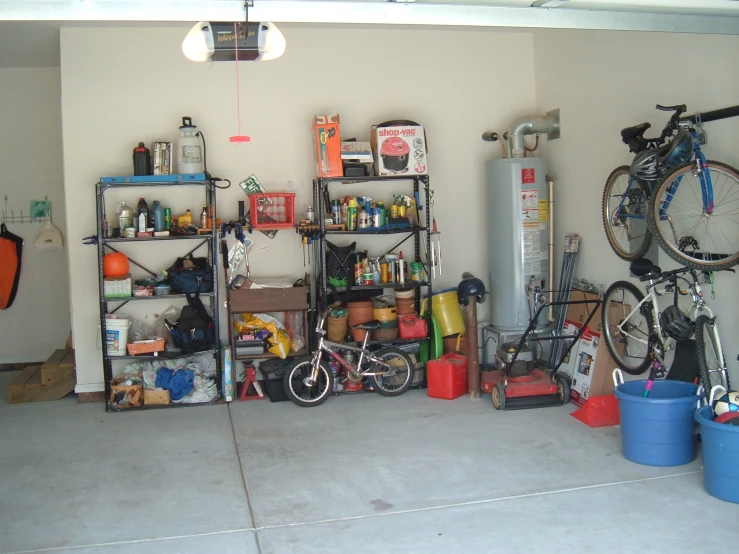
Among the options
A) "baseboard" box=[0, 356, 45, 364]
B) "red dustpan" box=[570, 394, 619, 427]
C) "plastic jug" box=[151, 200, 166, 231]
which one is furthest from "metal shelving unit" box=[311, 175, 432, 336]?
"baseboard" box=[0, 356, 45, 364]

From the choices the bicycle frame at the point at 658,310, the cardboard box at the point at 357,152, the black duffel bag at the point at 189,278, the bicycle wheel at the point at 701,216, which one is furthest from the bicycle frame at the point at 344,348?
the bicycle wheel at the point at 701,216

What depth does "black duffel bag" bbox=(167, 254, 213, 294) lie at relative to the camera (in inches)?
255

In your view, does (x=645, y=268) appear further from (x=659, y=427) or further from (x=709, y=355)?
(x=659, y=427)

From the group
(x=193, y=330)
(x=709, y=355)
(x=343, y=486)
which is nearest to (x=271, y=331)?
(x=193, y=330)

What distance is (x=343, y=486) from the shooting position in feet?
15.1

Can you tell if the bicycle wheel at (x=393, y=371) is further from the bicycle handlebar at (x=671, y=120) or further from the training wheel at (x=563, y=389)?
the bicycle handlebar at (x=671, y=120)

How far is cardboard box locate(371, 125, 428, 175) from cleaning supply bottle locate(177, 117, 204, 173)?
151 centimetres

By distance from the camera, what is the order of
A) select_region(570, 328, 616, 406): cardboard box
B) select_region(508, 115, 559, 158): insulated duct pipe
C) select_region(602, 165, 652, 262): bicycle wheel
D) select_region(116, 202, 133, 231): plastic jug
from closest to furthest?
select_region(602, 165, 652, 262): bicycle wheel < select_region(570, 328, 616, 406): cardboard box < select_region(116, 202, 133, 231): plastic jug < select_region(508, 115, 559, 158): insulated duct pipe

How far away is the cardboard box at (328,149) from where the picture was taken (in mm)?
6551

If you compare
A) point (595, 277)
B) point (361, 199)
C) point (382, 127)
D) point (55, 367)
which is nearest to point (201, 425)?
point (55, 367)

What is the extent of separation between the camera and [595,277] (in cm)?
645

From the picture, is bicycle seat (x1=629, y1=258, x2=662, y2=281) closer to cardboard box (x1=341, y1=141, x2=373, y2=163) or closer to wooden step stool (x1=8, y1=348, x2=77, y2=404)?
cardboard box (x1=341, y1=141, x2=373, y2=163)

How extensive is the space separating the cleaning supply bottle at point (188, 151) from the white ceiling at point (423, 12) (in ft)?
9.19

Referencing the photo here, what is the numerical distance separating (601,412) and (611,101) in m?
2.39
